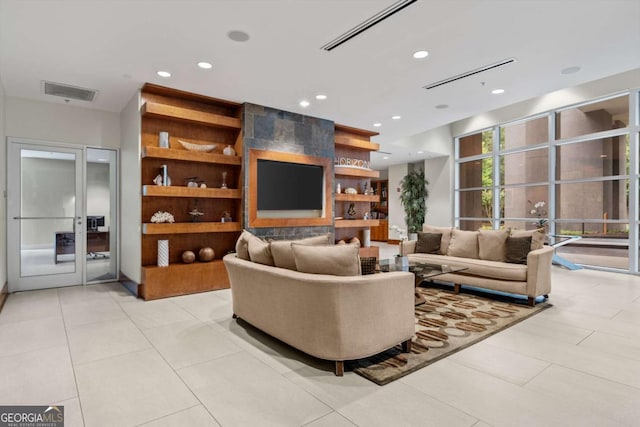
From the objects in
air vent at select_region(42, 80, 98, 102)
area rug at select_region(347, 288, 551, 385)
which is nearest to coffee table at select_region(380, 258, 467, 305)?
area rug at select_region(347, 288, 551, 385)

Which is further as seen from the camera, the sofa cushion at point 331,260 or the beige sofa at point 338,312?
the sofa cushion at point 331,260

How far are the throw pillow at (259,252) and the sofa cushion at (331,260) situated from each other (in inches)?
19.3

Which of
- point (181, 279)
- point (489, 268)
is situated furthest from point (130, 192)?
point (489, 268)

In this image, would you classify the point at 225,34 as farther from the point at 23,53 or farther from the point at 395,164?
the point at 395,164

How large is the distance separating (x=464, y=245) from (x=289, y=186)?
116 inches

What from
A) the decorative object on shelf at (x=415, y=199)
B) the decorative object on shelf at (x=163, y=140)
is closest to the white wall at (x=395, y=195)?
the decorative object on shelf at (x=415, y=199)

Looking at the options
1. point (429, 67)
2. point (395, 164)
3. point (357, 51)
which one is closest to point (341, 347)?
point (357, 51)

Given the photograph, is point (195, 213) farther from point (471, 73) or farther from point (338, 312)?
point (471, 73)

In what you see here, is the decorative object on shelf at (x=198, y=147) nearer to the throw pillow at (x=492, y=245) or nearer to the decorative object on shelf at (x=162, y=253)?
the decorative object on shelf at (x=162, y=253)

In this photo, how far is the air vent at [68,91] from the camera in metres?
4.55

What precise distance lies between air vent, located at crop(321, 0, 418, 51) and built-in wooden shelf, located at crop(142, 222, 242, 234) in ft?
9.39

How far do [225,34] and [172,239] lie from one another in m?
3.01

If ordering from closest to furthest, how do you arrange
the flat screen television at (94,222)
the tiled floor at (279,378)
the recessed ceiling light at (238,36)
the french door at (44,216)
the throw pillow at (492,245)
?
the tiled floor at (279,378) → the recessed ceiling light at (238,36) → the throw pillow at (492,245) → the french door at (44,216) → the flat screen television at (94,222)

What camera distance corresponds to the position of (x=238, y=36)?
131 inches
